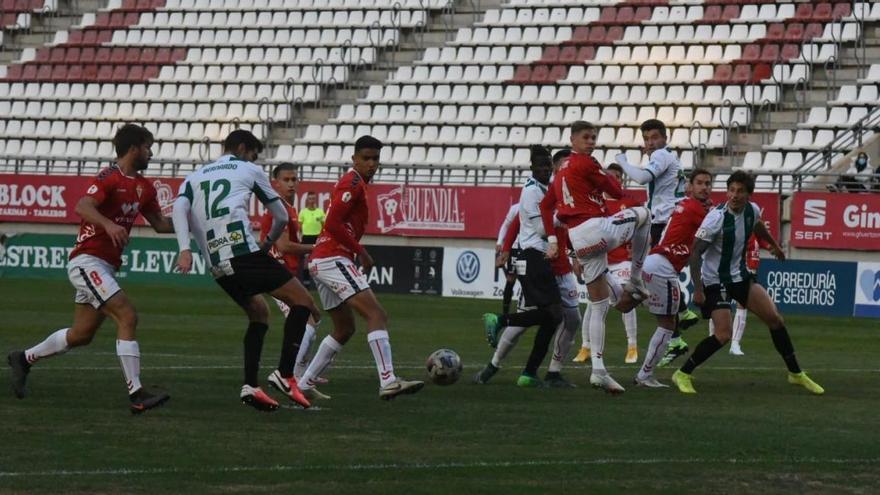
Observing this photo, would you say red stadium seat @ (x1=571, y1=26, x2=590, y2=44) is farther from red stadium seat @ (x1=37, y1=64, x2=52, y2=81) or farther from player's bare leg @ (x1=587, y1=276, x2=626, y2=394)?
player's bare leg @ (x1=587, y1=276, x2=626, y2=394)

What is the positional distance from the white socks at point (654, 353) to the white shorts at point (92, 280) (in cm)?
516

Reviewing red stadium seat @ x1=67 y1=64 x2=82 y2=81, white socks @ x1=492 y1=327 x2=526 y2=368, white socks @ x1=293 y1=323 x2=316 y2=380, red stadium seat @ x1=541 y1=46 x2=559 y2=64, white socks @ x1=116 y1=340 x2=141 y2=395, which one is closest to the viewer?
white socks @ x1=116 y1=340 x2=141 y2=395

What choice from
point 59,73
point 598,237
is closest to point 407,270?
point 59,73

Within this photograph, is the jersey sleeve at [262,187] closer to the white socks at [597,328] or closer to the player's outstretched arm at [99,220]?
the player's outstretched arm at [99,220]

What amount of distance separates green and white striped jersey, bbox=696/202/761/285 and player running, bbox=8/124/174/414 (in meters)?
4.95

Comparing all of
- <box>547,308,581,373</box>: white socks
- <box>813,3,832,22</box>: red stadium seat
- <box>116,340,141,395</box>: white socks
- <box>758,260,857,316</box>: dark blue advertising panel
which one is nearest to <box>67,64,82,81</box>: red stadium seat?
<box>813,3,832,22</box>: red stadium seat

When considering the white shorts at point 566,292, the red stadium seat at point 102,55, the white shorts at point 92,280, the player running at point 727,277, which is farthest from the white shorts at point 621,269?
the red stadium seat at point 102,55

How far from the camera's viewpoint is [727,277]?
15055 millimetres

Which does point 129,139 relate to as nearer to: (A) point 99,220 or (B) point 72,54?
(A) point 99,220

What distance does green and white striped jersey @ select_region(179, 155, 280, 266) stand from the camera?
12.2 metres

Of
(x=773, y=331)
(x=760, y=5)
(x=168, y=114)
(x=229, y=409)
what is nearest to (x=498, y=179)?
(x=760, y=5)

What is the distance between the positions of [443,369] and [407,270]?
20768mm

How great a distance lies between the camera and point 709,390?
1510 cm

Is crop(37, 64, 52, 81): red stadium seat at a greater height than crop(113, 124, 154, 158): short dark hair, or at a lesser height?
greater
